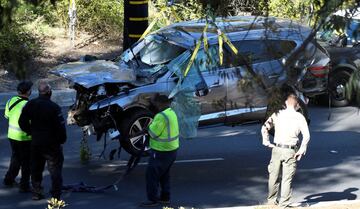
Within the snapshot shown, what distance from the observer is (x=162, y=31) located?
12.3m

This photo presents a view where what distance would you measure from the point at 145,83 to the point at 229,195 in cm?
243

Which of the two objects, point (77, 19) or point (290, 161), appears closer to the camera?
point (290, 161)

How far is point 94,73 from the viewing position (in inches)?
439

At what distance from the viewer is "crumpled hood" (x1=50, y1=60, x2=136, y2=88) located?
10930 mm

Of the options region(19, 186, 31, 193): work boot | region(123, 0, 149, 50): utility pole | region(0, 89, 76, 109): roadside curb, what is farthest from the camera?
region(0, 89, 76, 109): roadside curb

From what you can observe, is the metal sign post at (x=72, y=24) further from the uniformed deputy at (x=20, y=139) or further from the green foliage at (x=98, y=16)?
the uniformed deputy at (x=20, y=139)

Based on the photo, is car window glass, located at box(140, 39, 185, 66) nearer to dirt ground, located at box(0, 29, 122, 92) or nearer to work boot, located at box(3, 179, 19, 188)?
work boot, located at box(3, 179, 19, 188)

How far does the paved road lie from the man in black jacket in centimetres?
47

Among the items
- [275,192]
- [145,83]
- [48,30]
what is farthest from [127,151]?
[48,30]

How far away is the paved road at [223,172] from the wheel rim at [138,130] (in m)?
0.39

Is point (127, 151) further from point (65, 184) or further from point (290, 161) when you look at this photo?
point (290, 161)

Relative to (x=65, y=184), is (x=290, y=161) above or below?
above

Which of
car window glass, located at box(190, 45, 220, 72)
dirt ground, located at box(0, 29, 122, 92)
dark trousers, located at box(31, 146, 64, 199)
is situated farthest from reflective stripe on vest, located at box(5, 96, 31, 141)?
dirt ground, located at box(0, 29, 122, 92)

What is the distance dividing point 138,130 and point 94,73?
1128mm
